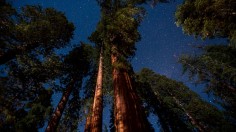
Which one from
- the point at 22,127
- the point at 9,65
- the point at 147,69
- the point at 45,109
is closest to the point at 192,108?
the point at 147,69

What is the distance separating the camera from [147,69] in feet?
77.5

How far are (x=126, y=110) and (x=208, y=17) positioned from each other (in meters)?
6.81

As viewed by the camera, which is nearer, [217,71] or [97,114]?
[97,114]

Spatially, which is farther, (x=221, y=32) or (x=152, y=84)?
(x=152, y=84)

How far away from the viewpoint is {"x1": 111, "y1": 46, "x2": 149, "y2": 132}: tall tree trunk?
381 cm

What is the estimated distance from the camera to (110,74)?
10.8 meters

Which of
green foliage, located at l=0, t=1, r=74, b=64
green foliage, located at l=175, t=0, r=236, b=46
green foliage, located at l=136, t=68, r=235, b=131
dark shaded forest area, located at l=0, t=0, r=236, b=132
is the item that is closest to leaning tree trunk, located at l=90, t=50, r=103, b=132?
dark shaded forest area, located at l=0, t=0, r=236, b=132

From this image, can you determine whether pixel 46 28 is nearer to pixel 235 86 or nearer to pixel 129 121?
pixel 129 121

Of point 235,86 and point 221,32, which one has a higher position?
point 235,86

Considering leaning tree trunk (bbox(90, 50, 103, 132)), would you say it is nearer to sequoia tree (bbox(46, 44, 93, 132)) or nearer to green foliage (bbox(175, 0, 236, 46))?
green foliage (bbox(175, 0, 236, 46))

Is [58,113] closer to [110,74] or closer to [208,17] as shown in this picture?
[110,74]

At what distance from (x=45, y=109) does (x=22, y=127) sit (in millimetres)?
1812

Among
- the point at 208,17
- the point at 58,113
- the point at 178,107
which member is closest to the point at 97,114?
the point at 208,17

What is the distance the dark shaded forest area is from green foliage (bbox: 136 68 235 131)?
0.29 feet
